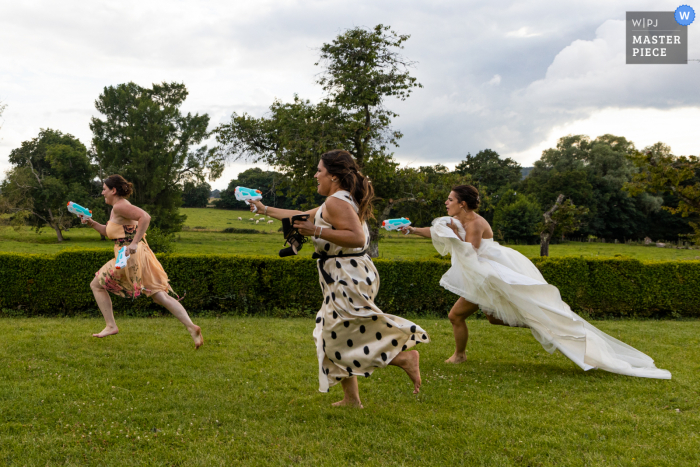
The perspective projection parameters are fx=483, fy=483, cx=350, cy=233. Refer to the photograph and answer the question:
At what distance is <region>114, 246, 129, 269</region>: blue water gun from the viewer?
Result: 6.28 metres

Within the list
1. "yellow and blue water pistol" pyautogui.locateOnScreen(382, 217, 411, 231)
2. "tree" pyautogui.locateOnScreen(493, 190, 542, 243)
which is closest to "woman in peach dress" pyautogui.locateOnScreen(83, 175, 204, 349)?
"yellow and blue water pistol" pyautogui.locateOnScreen(382, 217, 411, 231)

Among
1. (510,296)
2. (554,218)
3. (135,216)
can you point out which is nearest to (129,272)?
(135,216)

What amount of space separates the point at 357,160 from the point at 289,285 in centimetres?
1320

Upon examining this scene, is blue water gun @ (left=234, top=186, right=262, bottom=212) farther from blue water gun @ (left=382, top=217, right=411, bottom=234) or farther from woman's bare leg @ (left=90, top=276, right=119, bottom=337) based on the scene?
woman's bare leg @ (left=90, top=276, right=119, bottom=337)

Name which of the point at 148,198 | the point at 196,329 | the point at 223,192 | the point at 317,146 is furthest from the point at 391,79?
the point at 223,192

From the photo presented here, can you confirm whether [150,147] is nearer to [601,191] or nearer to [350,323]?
[350,323]

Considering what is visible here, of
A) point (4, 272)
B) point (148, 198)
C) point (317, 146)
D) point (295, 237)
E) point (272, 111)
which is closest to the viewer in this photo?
point (295, 237)

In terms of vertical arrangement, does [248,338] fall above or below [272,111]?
below

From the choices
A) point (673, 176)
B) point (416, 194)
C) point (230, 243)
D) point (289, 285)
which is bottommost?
point (230, 243)

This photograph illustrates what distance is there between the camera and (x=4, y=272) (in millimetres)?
9562

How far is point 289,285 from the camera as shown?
32.9 feet

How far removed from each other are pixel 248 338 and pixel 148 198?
40.1 m

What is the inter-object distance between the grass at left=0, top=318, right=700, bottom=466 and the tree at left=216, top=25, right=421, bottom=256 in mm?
14003

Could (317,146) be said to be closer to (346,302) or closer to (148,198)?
(346,302)
